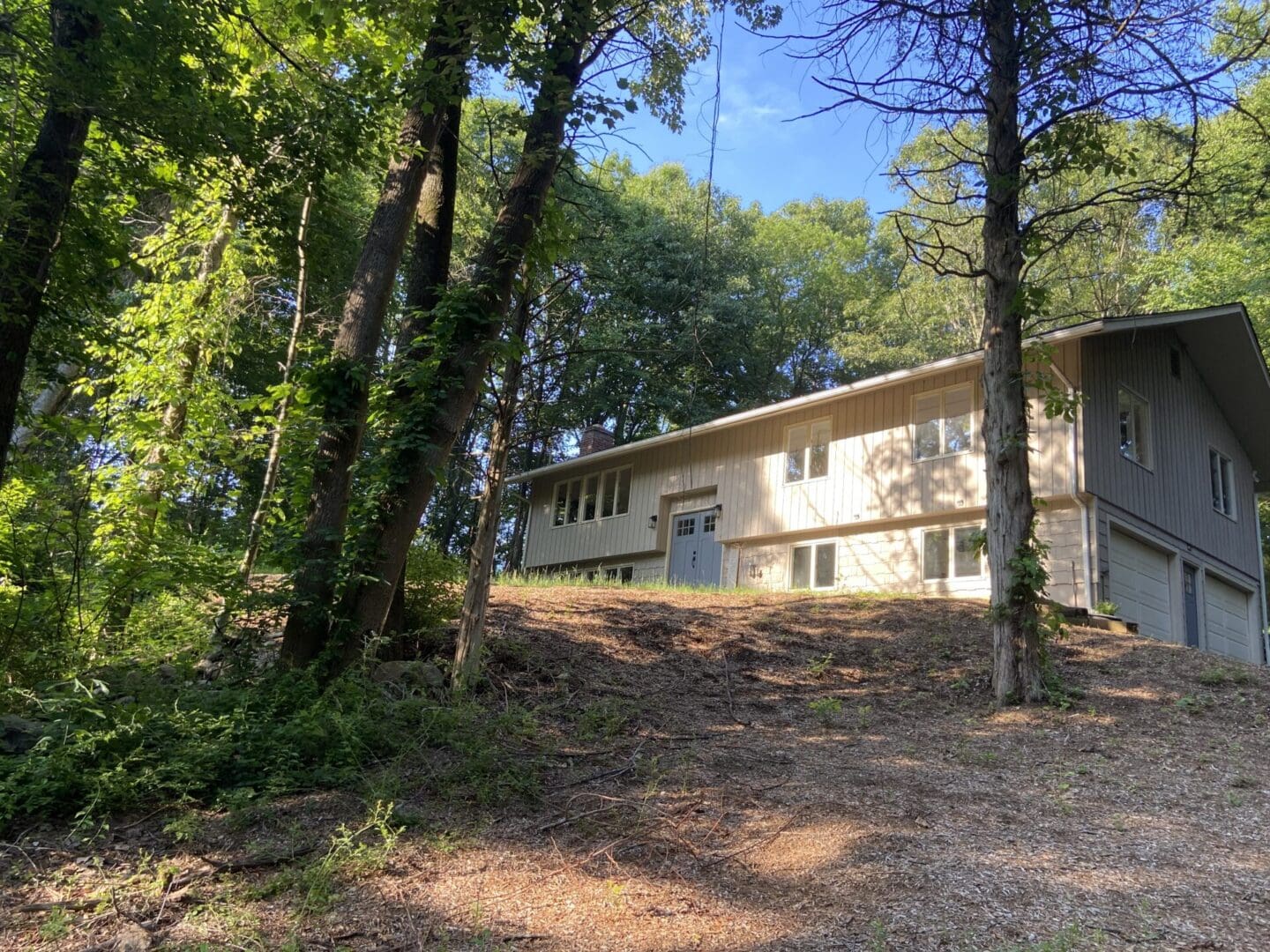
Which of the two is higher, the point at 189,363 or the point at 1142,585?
the point at 189,363

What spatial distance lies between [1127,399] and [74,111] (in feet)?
51.3

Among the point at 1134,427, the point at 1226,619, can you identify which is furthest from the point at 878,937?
the point at 1226,619

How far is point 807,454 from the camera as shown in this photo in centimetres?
1784

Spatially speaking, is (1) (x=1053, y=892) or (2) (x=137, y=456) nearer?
(1) (x=1053, y=892)

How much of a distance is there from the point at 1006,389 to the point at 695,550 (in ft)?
40.0

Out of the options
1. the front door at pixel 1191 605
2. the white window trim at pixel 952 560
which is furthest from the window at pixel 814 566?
the front door at pixel 1191 605

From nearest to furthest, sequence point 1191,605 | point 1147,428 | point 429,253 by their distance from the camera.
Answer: point 429,253 → point 1147,428 → point 1191,605

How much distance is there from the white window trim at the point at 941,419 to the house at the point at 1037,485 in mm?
25

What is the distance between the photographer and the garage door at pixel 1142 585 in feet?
45.9

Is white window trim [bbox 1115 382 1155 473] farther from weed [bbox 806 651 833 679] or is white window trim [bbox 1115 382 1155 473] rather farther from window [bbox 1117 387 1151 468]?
weed [bbox 806 651 833 679]

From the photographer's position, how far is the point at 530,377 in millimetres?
9156

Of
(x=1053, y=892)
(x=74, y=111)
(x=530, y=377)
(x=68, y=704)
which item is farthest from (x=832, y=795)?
(x=74, y=111)

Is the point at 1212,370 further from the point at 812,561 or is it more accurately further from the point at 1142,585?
the point at 812,561

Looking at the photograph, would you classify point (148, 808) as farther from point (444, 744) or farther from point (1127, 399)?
point (1127, 399)
